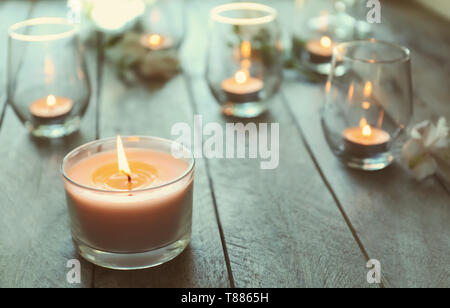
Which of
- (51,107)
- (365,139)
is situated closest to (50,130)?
(51,107)

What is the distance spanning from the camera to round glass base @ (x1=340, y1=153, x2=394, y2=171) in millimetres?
912

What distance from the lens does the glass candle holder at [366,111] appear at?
34.6 inches

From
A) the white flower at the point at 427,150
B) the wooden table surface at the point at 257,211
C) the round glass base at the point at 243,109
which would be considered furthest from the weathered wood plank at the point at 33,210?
the white flower at the point at 427,150

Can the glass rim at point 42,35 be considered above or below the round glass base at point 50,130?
above

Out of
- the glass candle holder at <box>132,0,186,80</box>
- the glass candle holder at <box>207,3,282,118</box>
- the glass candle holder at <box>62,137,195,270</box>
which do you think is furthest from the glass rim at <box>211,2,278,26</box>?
the glass candle holder at <box>62,137,195,270</box>

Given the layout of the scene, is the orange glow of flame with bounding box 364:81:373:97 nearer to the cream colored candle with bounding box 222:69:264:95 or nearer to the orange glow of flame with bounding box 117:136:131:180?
the cream colored candle with bounding box 222:69:264:95

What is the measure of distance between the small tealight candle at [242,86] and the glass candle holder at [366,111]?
199mm

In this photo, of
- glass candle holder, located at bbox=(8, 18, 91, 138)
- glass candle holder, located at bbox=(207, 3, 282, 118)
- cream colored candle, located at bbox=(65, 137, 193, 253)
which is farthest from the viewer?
glass candle holder, located at bbox=(207, 3, 282, 118)

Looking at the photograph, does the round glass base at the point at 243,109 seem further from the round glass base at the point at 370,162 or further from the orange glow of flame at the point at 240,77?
the round glass base at the point at 370,162

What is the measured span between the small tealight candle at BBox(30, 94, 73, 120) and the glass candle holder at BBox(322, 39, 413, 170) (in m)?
0.43

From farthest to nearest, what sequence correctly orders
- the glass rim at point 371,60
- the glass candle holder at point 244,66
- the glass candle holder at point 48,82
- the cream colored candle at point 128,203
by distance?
the glass candle holder at point 244,66 < the glass candle holder at point 48,82 < the glass rim at point 371,60 < the cream colored candle at point 128,203

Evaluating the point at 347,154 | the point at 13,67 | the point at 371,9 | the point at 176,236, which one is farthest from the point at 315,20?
the point at 176,236

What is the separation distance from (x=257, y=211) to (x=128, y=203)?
0.22 meters

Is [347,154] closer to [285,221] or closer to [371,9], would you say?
[285,221]
